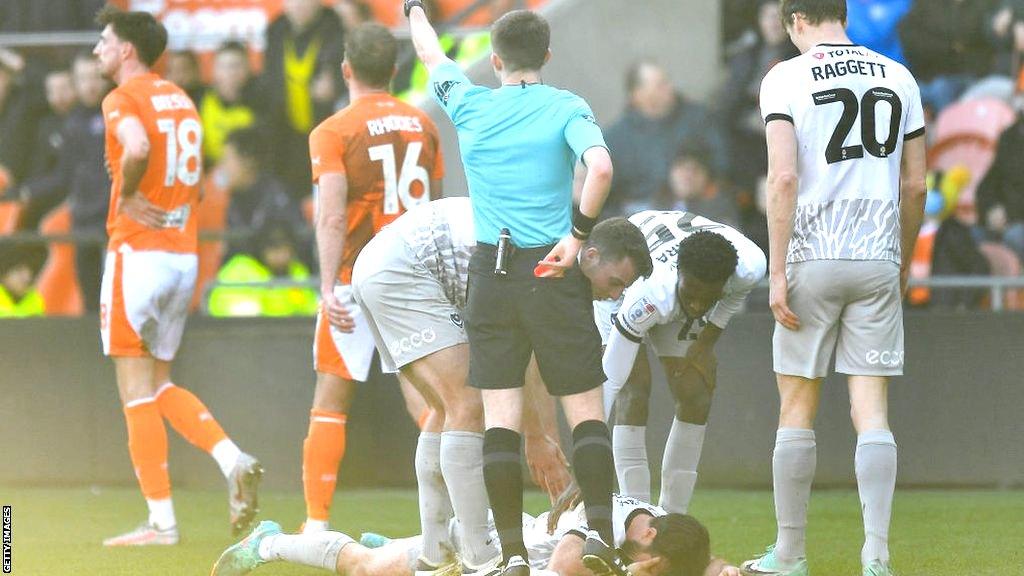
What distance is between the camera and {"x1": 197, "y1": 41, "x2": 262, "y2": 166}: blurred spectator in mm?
12273

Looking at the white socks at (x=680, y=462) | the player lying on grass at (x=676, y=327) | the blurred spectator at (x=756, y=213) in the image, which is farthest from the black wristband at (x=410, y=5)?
the blurred spectator at (x=756, y=213)

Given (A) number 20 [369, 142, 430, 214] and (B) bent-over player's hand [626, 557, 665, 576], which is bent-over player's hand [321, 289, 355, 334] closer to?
(A) number 20 [369, 142, 430, 214]

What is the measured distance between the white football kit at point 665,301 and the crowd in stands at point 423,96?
314 centimetres

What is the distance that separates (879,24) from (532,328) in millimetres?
5875

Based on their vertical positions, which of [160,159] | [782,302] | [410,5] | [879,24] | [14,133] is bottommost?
[782,302]

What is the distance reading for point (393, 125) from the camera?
26.6 feet

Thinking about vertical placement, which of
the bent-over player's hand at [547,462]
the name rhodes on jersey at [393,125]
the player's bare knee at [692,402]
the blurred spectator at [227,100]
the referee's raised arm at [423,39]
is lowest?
the bent-over player's hand at [547,462]

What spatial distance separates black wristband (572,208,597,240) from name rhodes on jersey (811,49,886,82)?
1.16 meters

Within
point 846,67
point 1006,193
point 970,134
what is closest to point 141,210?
point 846,67

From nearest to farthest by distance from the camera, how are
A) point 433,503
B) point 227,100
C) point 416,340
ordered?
point 416,340
point 433,503
point 227,100

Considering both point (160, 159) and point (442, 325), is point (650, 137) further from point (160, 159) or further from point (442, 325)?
point (442, 325)

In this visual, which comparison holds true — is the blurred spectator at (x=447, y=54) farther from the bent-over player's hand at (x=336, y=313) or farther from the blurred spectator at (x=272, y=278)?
the bent-over player's hand at (x=336, y=313)

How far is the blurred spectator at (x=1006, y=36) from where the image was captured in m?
11.1

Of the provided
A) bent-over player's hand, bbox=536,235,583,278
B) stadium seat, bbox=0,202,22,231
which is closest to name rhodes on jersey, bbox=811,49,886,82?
Result: bent-over player's hand, bbox=536,235,583,278
